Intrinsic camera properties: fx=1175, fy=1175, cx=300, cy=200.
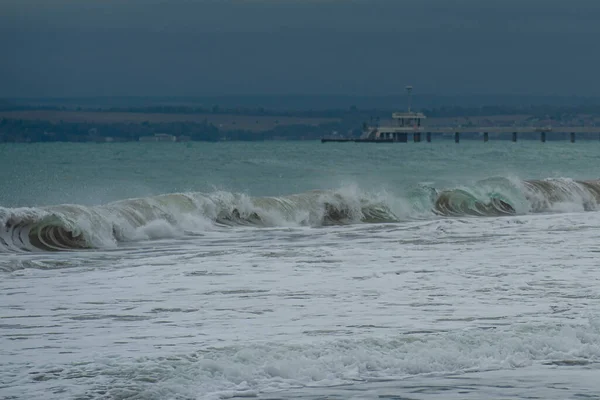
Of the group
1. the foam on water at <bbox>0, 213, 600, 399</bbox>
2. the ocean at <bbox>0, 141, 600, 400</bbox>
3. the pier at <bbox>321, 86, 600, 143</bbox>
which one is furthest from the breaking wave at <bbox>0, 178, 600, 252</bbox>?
the pier at <bbox>321, 86, 600, 143</bbox>

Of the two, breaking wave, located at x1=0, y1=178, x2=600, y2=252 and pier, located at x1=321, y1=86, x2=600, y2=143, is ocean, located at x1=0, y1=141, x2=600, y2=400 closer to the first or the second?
breaking wave, located at x1=0, y1=178, x2=600, y2=252

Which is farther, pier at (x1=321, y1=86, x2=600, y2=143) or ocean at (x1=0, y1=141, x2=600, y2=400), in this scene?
pier at (x1=321, y1=86, x2=600, y2=143)

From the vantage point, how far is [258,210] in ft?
77.4

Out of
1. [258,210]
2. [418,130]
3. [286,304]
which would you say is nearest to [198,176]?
[258,210]

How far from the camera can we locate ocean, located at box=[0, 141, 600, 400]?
8086mm

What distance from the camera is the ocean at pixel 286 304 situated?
8086 millimetres

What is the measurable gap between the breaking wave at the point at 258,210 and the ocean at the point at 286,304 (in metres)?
0.06

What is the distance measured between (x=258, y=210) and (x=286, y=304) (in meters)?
12.6

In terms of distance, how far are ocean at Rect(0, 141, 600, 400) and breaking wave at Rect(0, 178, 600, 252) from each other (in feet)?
0.21

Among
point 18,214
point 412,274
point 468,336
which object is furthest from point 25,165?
point 468,336

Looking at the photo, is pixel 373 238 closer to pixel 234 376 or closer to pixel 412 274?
pixel 412 274

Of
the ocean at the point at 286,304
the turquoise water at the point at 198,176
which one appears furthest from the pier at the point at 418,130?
the ocean at the point at 286,304

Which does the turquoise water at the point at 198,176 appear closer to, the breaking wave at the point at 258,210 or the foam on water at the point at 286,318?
the breaking wave at the point at 258,210

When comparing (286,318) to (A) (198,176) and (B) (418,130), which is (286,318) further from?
(B) (418,130)
